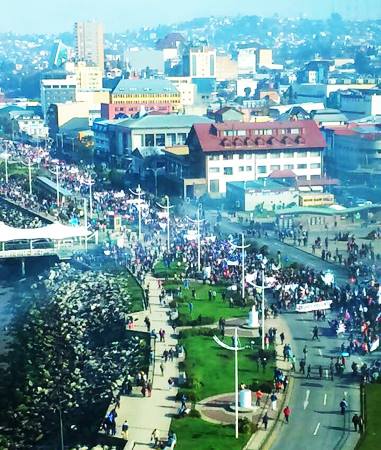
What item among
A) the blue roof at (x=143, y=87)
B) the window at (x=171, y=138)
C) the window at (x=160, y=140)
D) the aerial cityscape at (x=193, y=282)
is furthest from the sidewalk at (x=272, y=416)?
the blue roof at (x=143, y=87)

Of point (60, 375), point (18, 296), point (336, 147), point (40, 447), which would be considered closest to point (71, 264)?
point (18, 296)

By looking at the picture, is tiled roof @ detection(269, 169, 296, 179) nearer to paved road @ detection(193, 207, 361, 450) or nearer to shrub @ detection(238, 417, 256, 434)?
paved road @ detection(193, 207, 361, 450)

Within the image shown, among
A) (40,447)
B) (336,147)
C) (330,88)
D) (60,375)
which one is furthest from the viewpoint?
(330,88)

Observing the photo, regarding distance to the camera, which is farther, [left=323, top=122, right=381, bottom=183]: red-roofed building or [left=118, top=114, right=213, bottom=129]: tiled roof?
[left=118, top=114, right=213, bottom=129]: tiled roof

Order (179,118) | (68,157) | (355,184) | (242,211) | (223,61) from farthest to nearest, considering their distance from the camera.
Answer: (223,61) < (68,157) < (179,118) < (355,184) < (242,211)

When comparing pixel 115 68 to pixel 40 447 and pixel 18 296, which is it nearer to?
pixel 18 296

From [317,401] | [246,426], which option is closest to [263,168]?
[317,401]

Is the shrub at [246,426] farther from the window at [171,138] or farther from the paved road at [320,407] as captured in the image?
the window at [171,138]

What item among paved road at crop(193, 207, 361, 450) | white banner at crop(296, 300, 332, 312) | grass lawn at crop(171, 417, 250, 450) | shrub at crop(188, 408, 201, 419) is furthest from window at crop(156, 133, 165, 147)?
grass lawn at crop(171, 417, 250, 450)

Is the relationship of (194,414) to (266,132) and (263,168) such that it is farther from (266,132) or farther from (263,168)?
(266,132)
